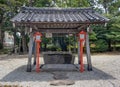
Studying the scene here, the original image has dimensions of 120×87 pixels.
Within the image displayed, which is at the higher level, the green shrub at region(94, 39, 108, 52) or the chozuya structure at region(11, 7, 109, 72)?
the chozuya structure at region(11, 7, 109, 72)

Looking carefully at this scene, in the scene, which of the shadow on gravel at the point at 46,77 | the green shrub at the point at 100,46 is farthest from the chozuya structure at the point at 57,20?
the green shrub at the point at 100,46

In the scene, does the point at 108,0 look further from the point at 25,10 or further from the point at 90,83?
the point at 90,83

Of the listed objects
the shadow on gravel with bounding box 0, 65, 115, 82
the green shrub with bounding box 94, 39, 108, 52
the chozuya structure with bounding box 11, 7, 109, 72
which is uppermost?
the chozuya structure with bounding box 11, 7, 109, 72

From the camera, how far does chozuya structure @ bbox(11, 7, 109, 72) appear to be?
775 cm

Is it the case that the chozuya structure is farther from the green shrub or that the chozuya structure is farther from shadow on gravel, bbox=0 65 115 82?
the green shrub

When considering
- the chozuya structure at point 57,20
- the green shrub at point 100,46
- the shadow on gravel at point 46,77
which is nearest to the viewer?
the shadow on gravel at point 46,77

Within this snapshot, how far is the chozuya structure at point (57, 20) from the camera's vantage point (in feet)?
25.4

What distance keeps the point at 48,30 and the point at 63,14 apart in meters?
1.19

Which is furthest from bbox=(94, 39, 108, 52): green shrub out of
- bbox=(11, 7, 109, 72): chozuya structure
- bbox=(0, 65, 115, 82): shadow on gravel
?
bbox=(0, 65, 115, 82): shadow on gravel

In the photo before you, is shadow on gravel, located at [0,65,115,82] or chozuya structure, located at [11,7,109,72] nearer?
shadow on gravel, located at [0,65,115,82]

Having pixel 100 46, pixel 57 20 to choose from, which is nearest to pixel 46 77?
pixel 57 20

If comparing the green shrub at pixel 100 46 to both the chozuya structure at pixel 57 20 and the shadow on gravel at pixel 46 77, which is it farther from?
the shadow on gravel at pixel 46 77

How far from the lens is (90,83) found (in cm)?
650

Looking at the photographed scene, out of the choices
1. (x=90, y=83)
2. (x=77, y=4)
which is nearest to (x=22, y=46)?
(x=77, y=4)
